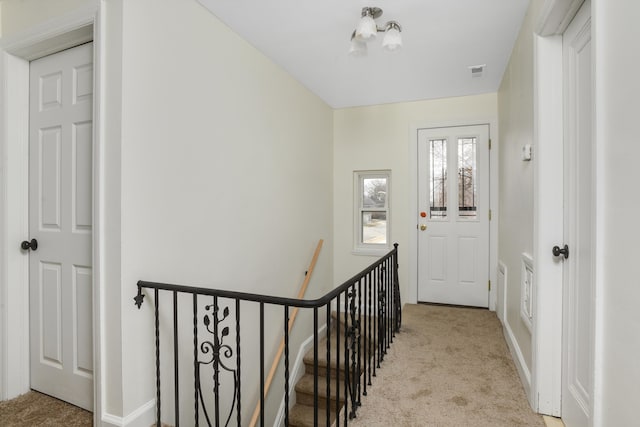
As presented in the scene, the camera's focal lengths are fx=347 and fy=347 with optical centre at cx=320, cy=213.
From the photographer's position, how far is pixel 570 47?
5.81ft

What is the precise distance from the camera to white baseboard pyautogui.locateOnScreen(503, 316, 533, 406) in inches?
82.3

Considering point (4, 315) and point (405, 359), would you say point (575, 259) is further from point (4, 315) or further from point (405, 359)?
point (4, 315)

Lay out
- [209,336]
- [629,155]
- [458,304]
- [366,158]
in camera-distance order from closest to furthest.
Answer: [629,155] → [209,336] → [458,304] → [366,158]

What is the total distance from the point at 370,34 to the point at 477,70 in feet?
5.55

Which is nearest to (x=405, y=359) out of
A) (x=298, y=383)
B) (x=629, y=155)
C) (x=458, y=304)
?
(x=298, y=383)

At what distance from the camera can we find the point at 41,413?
1976 mm

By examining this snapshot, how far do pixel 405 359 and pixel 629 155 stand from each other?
83.8 inches

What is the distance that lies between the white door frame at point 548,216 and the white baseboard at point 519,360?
0.65 feet

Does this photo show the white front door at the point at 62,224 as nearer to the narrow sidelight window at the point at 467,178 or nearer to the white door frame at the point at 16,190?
the white door frame at the point at 16,190

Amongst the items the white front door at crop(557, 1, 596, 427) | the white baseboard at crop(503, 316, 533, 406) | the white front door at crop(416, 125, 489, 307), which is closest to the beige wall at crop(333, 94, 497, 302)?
the white front door at crop(416, 125, 489, 307)

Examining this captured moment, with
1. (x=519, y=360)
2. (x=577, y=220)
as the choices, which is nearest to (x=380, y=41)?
(x=577, y=220)

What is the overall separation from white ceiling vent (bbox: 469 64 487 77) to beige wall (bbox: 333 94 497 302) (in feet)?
2.16

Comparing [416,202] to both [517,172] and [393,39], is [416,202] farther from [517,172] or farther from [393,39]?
[393,39]

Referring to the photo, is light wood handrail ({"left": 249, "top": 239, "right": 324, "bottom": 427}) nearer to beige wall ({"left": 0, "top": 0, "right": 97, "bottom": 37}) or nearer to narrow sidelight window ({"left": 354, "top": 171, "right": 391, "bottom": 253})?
narrow sidelight window ({"left": 354, "top": 171, "right": 391, "bottom": 253})
